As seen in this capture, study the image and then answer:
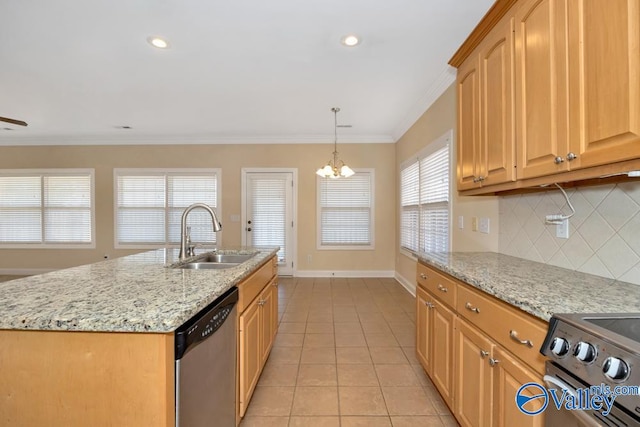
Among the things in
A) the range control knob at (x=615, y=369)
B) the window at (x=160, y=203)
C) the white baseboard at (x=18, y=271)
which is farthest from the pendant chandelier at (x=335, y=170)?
the white baseboard at (x=18, y=271)

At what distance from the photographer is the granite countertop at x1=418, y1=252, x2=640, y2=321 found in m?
0.97

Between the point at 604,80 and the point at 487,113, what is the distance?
0.72 meters

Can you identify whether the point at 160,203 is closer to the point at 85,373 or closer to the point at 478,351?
the point at 85,373

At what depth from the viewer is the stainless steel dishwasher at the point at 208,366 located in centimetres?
95

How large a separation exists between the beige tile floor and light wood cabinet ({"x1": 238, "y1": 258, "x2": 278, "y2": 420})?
→ 0.73ft

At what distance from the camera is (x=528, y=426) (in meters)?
1.00

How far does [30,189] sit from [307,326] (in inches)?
236

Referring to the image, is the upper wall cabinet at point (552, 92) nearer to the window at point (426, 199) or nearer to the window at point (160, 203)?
the window at point (426, 199)

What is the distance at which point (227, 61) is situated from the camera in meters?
2.65

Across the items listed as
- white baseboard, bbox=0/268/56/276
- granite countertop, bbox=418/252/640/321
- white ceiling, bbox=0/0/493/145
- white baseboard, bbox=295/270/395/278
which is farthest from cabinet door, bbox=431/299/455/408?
white baseboard, bbox=0/268/56/276

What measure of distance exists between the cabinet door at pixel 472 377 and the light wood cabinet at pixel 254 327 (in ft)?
3.73

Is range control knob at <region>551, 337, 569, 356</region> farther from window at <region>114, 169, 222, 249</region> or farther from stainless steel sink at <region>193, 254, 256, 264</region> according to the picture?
→ window at <region>114, 169, 222, 249</region>

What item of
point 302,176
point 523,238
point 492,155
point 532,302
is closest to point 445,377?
point 532,302

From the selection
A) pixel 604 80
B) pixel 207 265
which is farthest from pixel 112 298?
pixel 604 80
